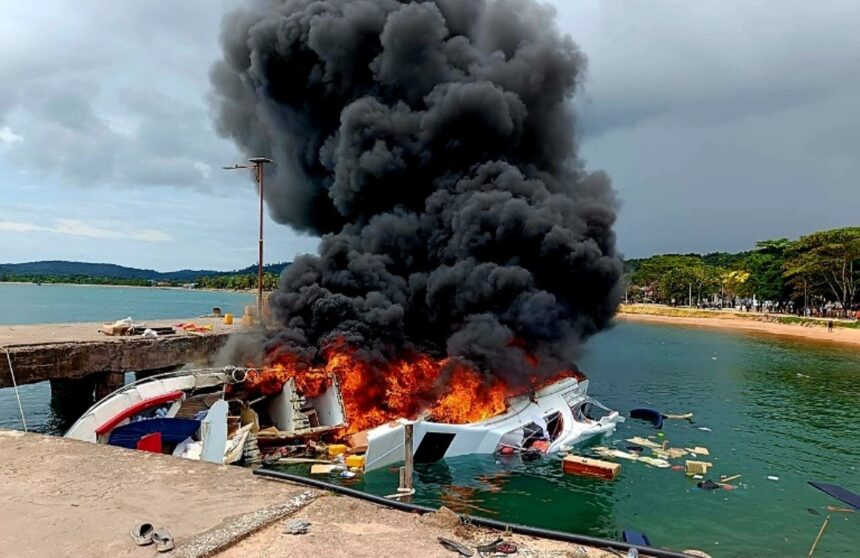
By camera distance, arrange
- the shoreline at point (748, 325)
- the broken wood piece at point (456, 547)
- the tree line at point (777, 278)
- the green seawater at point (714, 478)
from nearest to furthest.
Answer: the broken wood piece at point (456, 547)
the green seawater at point (714, 478)
the shoreline at point (748, 325)
the tree line at point (777, 278)

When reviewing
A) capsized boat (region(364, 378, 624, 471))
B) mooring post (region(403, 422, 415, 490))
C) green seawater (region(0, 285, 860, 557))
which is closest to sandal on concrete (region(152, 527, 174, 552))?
mooring post (region(403, 422, 415, 490))

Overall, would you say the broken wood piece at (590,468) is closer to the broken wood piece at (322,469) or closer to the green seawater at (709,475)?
the green seawater at (709,475)

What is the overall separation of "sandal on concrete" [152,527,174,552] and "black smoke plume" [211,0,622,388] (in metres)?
13.4

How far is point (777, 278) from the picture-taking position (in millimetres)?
88312

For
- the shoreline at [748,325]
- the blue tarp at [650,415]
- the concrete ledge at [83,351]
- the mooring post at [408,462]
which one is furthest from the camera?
the shoreline at [748,325]

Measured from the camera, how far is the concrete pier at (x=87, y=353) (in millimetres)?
20281

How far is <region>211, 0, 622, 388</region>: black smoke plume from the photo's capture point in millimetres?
22141

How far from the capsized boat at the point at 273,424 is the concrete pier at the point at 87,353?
5401 millimetres

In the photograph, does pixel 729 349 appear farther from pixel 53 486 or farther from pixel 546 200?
pixel 53 486

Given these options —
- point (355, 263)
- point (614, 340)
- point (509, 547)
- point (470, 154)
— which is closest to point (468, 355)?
point (355, 263)

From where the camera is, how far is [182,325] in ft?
101

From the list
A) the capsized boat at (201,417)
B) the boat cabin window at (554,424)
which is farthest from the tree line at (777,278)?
the capsized boat at (201,417)

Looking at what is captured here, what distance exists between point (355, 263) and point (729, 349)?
45.8 m

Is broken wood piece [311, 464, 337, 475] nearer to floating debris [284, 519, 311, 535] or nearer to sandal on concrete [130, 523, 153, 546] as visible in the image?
floating debris [284, 519, 311, 535]
